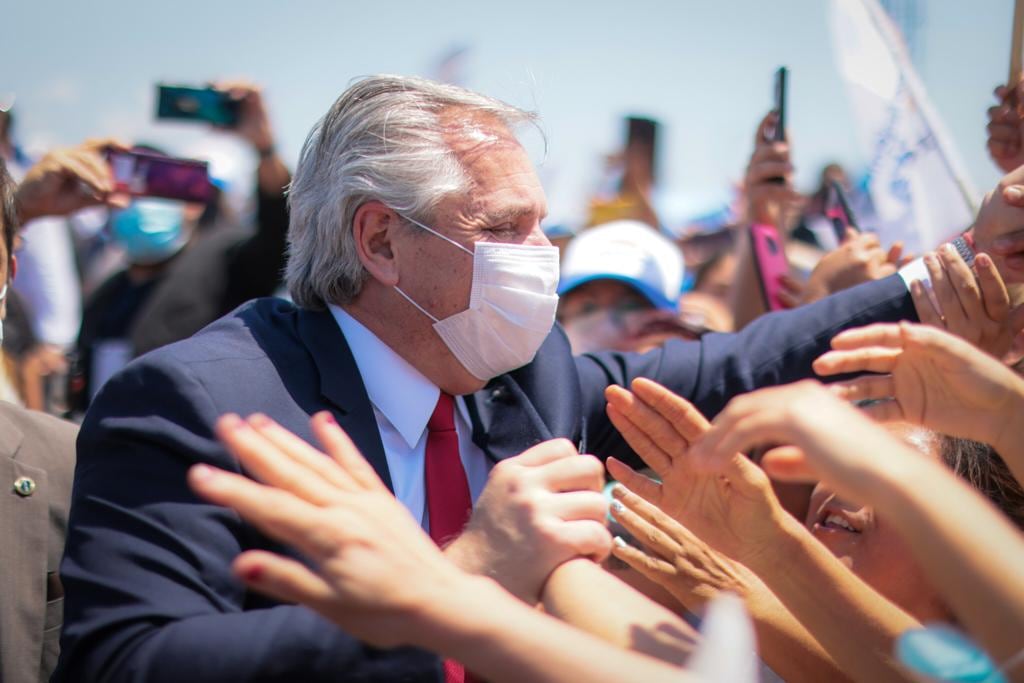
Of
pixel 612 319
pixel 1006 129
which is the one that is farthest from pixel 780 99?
pixel 612 319

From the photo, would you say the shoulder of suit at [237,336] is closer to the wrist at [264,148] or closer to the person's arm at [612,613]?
the person's arm at [612,613]

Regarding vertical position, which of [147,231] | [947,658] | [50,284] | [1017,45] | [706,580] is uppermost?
[1017,45]

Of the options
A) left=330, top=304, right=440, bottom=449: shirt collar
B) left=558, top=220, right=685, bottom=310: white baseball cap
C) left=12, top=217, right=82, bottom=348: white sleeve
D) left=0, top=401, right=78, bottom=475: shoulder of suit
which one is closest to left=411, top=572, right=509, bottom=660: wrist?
left=330, top=304, right=440, bottom=449: shirt collar

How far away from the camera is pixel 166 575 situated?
1.92 m

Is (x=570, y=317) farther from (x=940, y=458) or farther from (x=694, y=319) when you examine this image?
(x=940, y=458)

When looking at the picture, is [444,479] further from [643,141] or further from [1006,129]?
[643,141]

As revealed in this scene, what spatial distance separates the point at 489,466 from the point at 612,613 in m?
0.96

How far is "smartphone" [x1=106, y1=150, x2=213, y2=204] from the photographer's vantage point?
139 inches

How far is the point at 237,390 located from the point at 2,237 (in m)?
0.82

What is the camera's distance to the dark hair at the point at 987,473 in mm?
2295

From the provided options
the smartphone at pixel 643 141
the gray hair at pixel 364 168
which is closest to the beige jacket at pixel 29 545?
the gray hair at pixel 364 168

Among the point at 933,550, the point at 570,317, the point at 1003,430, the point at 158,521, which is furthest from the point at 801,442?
the point at 570,317

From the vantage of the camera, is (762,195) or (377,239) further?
(762,195)

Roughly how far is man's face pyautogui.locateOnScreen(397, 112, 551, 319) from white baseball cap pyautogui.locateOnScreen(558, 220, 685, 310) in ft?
5.63
